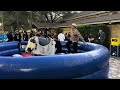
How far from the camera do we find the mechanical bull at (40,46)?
20.5 feet

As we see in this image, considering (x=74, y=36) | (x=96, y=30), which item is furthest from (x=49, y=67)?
(x=96, y=30)

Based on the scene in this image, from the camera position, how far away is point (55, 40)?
703 cm

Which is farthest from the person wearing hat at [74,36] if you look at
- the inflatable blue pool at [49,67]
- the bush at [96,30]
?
the bush at [96,30]

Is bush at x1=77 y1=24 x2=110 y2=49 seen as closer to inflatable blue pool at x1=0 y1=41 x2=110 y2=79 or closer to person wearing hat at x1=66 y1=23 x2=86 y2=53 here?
person wearing hat at x1=66 y1=23 x2=86 y2=53

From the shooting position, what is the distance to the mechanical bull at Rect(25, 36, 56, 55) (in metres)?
6.23

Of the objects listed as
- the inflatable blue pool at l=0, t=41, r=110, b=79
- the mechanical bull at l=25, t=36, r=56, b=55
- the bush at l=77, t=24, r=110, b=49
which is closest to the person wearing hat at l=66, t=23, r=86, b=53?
the mechanical bull at l=25, t=36, r=56, b=55

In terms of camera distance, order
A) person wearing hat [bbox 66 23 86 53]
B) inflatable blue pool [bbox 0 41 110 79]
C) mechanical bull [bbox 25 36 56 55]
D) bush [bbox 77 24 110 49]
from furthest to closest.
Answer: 1. bush [bbox 77 24 110 49]
2. person wearing hat [bbox 66 23 86 53]
3. mechanical bull [bbox 25 36 56 55]
4. inflatable blue pool [bbox 0 41 110 79]

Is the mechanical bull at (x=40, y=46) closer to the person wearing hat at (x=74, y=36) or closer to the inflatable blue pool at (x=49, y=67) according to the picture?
the person wearing hat at (x=74, y=36)

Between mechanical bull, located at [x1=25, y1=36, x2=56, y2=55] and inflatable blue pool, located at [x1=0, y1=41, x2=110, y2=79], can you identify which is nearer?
inflatable blue pool, located at [x1=0, y1=41, x2=110, y2=79]
